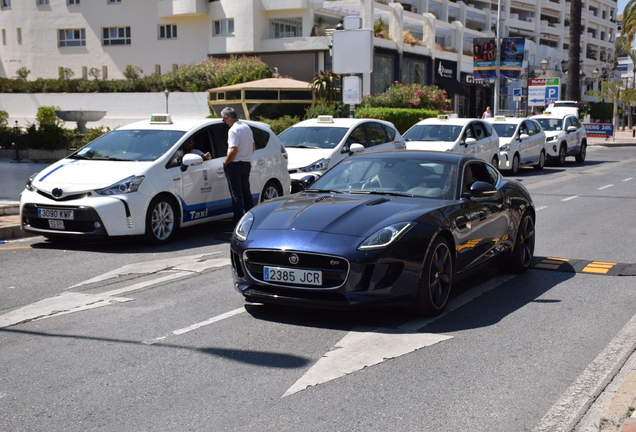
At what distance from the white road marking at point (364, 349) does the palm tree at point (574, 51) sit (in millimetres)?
39252

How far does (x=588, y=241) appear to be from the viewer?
35.7 ft

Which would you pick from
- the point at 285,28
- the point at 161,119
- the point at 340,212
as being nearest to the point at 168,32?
the point at 285,28

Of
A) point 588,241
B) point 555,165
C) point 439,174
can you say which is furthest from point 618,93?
point 439,174

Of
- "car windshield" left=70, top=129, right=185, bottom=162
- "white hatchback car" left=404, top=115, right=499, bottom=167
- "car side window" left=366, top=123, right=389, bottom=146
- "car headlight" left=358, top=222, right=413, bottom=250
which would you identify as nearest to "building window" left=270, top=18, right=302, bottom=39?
"white hatchback car" left=404, top=115, right=499, bottom=167

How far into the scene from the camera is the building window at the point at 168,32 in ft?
157

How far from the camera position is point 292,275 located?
6043 millimetres

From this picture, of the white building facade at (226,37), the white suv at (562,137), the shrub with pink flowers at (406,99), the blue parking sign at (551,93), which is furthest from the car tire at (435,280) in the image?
the blue parking sign at (551,93)

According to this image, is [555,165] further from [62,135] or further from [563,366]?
[563,366]

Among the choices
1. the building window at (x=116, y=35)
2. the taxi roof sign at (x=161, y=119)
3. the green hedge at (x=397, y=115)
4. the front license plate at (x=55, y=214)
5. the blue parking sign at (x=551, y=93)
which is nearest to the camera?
the front license plate at (x=55, y=214)

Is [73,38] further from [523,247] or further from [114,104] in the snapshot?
[523,247]

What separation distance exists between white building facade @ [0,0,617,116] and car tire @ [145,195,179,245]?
29343 mm

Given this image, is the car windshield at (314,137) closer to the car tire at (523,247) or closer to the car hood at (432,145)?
the car hood at (432,145)

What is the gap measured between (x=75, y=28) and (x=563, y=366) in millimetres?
49609

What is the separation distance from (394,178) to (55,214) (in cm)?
473
